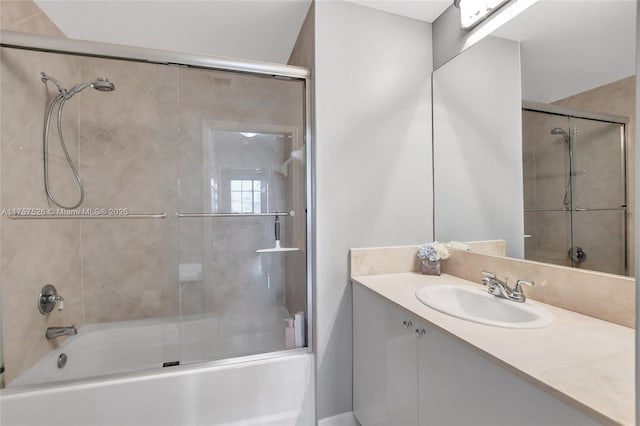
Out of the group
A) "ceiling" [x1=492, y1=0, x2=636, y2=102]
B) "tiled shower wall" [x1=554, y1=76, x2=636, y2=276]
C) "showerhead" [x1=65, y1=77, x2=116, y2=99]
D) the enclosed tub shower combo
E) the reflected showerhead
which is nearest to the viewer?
"tiled shower wall" [x1=554, y1=76, x2=636, y2=276]

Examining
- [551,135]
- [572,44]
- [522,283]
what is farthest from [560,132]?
[522,283]

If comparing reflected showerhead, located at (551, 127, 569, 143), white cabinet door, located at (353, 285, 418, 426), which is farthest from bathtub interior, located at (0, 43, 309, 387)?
reflected showerhead, located at (551, 127, 569, 143)

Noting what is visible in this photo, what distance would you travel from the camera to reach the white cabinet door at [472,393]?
61cm

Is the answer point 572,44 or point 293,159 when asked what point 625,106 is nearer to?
point 572,44

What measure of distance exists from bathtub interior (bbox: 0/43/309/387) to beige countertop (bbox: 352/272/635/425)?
3.05 feet

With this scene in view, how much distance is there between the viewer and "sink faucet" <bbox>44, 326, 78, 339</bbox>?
157cm

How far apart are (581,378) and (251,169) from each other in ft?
5.10

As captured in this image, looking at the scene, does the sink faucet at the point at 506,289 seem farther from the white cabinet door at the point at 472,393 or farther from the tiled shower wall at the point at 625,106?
the white cabinet door at the point at 472,393

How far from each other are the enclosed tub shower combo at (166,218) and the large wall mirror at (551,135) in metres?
0.92

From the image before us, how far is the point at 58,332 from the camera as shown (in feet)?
5.24

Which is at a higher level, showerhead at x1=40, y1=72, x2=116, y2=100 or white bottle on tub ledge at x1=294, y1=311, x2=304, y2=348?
showerhead at x1=40, y1=72, x2=116, y2=100

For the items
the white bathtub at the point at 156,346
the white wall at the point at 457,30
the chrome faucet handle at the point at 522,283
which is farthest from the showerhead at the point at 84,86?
the chrome faucet handle at the point at 522,283

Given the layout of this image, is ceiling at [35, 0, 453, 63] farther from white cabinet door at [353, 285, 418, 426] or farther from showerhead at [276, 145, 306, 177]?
white cabinet door at [353, 285, 418, 426]

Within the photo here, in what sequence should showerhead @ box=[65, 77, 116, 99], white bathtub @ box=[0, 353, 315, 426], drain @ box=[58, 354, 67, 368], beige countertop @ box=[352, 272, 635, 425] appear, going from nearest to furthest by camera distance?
beige countertop @ box=[352, 272, 635, 425] → white bathtub @ box=[0, 353, 315, 426] → drain @ box=[58, 354, 67, 368] → showerhead @ box=[65, 77, 116, 99]
